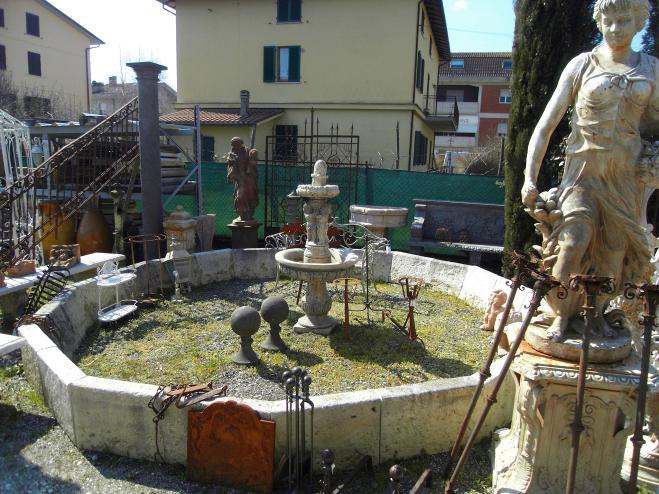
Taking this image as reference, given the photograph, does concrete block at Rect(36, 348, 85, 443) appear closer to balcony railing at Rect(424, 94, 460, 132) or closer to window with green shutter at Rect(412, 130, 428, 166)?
→ window with green shutter at Rect(412, 130, 428, 166)

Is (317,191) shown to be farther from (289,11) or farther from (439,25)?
(439,25)

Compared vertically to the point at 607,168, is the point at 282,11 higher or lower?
higher

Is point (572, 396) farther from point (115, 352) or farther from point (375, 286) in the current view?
point (375, 286)

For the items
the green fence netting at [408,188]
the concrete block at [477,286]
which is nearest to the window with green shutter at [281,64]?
the green fence netting at [408,188]

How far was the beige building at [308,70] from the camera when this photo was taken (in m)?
17.9

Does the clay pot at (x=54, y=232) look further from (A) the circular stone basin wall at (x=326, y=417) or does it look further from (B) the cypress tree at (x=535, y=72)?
(B) the cypress tree at (x=535, y=72)

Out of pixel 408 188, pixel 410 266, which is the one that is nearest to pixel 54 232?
pixel 410 266

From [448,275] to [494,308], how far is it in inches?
78.4

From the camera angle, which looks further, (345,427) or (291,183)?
(291,183)

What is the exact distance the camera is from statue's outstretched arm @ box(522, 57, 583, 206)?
3.33m

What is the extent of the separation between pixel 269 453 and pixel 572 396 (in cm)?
204

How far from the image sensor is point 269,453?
136 inches

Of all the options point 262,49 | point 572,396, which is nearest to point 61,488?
point 572,396

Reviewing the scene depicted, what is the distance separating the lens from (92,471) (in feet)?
11.9
